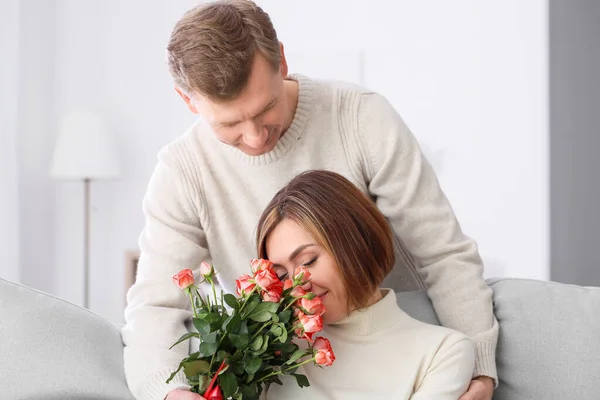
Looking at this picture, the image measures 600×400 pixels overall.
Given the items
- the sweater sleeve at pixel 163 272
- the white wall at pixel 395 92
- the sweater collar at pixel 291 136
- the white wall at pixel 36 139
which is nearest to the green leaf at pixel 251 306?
the sweater sleeve at pixel 163 272

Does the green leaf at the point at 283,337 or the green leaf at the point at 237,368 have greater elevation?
the green leaf at the point at 283,337

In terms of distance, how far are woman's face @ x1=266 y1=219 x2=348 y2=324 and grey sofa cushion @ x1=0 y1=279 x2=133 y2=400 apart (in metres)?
0.42

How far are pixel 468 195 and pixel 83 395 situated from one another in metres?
2.96

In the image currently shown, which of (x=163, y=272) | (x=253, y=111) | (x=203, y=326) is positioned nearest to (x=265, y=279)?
(x=203, y=326)

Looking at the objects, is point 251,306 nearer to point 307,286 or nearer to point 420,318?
point 307,286

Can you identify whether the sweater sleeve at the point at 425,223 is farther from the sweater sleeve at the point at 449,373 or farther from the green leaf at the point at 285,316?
the green leaf at the point at 285,316

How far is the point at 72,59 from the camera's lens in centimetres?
479

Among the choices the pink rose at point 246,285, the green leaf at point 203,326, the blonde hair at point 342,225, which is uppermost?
the blonde hair at point 342,225

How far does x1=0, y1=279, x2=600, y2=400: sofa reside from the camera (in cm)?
168

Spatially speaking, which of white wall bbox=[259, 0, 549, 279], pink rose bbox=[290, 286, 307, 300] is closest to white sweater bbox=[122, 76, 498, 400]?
pink rose bbox=[290, 286, 307, 300]

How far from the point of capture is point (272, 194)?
1.97 m

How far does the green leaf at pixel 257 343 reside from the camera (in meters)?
1.44

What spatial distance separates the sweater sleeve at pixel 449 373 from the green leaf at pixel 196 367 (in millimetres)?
422

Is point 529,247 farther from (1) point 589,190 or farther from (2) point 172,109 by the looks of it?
(2) point 172,109
